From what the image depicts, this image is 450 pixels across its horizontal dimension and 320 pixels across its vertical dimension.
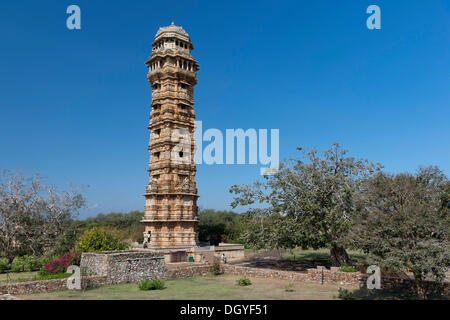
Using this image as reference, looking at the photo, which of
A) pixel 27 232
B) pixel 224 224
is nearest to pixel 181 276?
pixel 27 232

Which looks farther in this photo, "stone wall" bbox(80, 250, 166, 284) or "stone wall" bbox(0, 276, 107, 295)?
"stone wall" bbox(80, 250, 166, 284)

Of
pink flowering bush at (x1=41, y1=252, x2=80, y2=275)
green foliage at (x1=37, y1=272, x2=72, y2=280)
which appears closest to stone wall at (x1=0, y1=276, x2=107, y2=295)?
green foliage at (x1=37, y1=272, x2=72, y2=280)

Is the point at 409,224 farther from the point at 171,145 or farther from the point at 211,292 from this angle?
the point at 171,145

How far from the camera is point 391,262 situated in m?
14.2

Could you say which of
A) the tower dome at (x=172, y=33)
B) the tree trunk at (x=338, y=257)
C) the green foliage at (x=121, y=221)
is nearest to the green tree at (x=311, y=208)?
the tree trunk at (x=338, y=257)

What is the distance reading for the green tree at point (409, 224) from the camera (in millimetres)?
13875

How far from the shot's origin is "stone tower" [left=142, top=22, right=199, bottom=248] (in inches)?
1494

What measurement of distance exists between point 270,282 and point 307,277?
2.52 meters

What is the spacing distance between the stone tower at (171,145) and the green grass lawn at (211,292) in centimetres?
1513

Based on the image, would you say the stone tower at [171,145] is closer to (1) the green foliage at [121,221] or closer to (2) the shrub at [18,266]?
(2) the shrub at [18,266]

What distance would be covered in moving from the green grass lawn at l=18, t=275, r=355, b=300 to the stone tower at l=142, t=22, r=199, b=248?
49.6ft

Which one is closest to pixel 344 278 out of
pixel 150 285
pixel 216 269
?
pixel 216 269

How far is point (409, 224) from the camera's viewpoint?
47.2ft

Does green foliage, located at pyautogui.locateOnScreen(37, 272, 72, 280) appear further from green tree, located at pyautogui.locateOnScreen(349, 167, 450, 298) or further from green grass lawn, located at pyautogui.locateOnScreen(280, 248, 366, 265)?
green grass lawn, located at pyautogui.locateOnScreen(280, 248, 366, 265)
